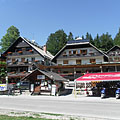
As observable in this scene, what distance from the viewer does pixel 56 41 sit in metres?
68.4

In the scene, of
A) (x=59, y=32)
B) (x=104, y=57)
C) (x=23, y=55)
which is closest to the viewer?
(x=104, y=57)

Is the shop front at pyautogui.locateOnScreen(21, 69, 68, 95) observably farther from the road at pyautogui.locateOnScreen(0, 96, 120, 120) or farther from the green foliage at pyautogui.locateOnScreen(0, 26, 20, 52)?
the green foliage at pyautogui.locateOnScreen(0, 26, 20, 52)

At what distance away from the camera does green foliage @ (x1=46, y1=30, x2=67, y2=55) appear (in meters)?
60.1

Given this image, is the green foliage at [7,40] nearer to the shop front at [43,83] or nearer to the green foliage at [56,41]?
the green foliage at [56,41]

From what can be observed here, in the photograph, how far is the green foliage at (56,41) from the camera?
197ft

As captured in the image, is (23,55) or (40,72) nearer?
(40,72)

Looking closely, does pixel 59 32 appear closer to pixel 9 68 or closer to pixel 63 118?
pixel 9 68

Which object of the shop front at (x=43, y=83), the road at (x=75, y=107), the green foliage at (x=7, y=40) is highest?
the green foliage at (x=7, y=40)

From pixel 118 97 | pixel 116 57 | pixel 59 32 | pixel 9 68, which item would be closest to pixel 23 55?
pixel 9 68

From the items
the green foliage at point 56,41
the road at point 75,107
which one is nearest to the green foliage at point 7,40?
the green foliage at point 56,41

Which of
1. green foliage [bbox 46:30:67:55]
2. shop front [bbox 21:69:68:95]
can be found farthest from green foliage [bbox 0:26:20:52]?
shop front [bbox 21:69:68:95]

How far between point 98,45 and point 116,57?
51.2ft

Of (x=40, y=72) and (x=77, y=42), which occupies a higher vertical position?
(x=77, y=42)

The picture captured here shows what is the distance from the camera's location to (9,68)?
42.0 m
